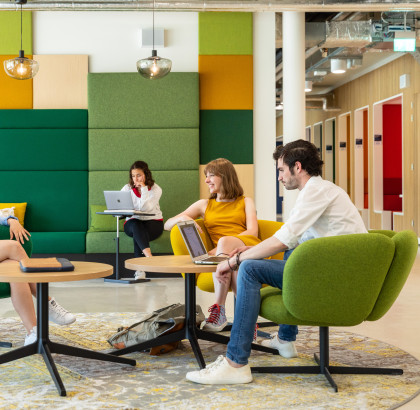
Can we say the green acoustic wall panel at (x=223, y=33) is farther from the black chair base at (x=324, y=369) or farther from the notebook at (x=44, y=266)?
the black chair base at (x=324, y=369)

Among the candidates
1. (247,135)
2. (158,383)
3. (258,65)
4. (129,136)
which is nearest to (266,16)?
(258,65)

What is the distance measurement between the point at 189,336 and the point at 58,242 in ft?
12.4

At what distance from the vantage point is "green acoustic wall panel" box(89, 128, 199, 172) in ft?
24.8

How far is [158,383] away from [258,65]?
5331mm

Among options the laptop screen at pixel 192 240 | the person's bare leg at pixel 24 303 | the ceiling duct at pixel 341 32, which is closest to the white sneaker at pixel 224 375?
the laptop screen at pixel 192 240

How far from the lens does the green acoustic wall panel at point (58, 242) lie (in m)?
7.05

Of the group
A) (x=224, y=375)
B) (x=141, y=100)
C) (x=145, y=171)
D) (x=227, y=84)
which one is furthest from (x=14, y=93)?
(x=224, y=375)

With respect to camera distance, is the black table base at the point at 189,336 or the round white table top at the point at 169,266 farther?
the black table base at the point at 189,336

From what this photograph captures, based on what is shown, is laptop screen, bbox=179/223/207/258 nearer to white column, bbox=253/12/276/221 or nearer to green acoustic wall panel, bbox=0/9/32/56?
white column, bbox=253/12/276/221

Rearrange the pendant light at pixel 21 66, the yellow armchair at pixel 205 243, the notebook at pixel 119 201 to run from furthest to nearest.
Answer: the notebook at pixel 119 201
the pendant light at pixel 21 66
the yellow armchair at pixel 205 243

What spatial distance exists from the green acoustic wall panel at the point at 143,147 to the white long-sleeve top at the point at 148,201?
501mm

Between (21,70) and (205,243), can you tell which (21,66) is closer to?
(21,70)

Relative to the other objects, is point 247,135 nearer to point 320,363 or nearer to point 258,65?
point 258,65

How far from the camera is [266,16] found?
306 inches
